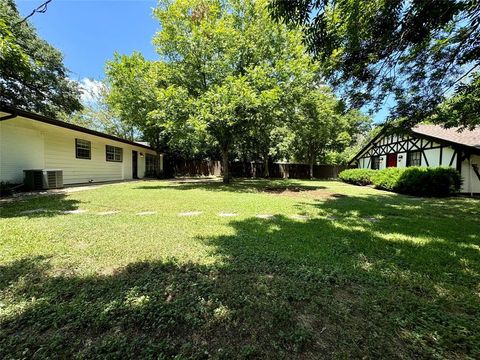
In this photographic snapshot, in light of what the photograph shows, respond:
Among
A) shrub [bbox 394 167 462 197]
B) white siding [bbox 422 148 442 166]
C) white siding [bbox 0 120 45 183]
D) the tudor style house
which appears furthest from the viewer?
white siding [bbox 422 148 442 166]

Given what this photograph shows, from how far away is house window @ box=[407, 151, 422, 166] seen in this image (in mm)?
13774

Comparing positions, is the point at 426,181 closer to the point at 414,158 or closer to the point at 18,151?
the point at 414,158

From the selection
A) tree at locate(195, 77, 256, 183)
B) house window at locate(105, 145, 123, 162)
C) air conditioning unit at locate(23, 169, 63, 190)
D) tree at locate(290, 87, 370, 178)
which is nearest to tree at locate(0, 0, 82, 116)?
house window at locate(105, 145, 123, 162)

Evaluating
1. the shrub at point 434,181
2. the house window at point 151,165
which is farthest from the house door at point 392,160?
the house window at point 151,165

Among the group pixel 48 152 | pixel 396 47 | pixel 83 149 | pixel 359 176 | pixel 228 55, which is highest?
pixel 228 55

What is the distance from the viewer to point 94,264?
2857 millimetres

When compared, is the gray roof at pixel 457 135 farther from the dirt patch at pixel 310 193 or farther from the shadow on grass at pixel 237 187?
the shadow on grass at pixel 237 187

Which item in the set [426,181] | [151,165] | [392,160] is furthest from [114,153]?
[392,160]

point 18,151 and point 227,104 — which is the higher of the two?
point 227,104

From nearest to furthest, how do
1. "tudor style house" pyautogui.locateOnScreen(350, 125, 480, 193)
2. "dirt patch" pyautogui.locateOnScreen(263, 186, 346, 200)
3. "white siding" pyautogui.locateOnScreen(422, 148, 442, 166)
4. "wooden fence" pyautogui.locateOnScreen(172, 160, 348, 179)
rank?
"dirt patch" pyautogui.locateOnScreen(263, 186, 346, 200), "tudor style house" pyautogui.locateOnScreen(350, 125, 480, 193), "white siding" pyautogui.locateOnScreen(422, 148, 442, 166), "wooden fence" pyautogui.locateOnScreen(172, 160, 348, 179)

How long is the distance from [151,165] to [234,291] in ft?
67.0

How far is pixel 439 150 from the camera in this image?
12.3 metres

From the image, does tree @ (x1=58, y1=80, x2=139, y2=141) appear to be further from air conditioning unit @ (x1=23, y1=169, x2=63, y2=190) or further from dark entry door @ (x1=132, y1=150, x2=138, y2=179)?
air conditioning unit @ (x1=23, y1=169, x2=63, y2=190)

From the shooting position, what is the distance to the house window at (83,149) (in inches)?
465
